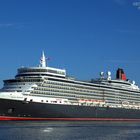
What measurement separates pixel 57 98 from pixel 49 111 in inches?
218

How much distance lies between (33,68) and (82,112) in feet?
52.0

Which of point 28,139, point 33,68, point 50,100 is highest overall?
point 33,68

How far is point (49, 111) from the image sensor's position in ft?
338

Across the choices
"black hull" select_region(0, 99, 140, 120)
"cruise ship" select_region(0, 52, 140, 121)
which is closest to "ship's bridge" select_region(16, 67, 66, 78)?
"cruise ship" select_region(0, 52, 140, 121)

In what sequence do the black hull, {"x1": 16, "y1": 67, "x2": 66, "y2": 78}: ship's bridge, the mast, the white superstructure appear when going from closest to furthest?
1. the black hull
2. the white superstructure
3. {"x1": 16, "y1": 67, "x2": 66, "y2": 78}: ship's bridge
4. the mast

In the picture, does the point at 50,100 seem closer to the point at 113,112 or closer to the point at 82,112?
the point at 82,112

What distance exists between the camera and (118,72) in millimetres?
145500

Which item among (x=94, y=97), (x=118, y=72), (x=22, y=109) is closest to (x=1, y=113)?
(x=22, y=109)

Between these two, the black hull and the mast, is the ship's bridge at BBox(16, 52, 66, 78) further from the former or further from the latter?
the black hull

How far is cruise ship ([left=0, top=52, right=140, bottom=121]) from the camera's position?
101 m

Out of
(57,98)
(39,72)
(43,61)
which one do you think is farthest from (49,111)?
(43,61)

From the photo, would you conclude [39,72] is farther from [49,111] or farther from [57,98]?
[49,111]

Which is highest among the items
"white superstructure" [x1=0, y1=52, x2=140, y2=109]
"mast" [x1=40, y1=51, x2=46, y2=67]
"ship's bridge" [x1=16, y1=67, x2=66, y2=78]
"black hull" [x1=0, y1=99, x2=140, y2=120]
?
"mast" [x1=40, y1=51, x2=46, y2=67]

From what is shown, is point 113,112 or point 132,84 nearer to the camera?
point 113,112
